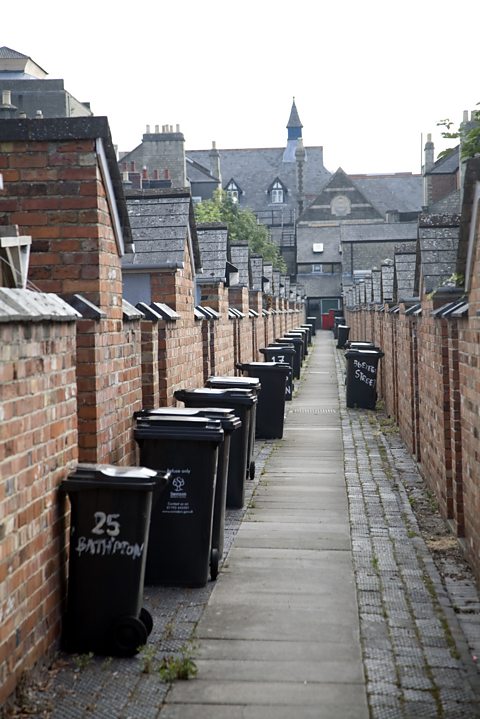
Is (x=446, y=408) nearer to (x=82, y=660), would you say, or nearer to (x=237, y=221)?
(x=82, y=660)

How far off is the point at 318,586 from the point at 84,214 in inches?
118

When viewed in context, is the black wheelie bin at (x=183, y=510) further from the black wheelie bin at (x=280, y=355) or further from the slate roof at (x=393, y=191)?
the slate roof at (x=393, y=191)

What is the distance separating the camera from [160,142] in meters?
66.9

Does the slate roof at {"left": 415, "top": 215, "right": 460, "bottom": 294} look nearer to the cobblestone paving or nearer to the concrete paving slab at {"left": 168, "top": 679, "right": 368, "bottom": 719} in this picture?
the cobblestone paving

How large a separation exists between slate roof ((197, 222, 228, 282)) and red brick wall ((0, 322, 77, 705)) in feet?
32.9

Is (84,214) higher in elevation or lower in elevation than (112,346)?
higher

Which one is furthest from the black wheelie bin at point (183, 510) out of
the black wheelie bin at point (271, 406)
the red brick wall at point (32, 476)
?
the black wheelie bin at point (271, 406)

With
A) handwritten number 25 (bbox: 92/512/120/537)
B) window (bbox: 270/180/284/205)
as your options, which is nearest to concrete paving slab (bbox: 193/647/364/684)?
handwritten number 25 (bbox: 92/512/120/537)

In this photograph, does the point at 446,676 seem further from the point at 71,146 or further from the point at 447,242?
the point at 447,242

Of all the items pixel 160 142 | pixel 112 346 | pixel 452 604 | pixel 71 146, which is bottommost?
pixel 452 604

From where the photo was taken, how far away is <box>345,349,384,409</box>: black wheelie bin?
66.8ft

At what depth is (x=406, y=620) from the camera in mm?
6258

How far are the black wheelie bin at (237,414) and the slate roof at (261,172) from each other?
9067 centimetres

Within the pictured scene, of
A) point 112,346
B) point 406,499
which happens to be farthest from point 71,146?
point 406,499
